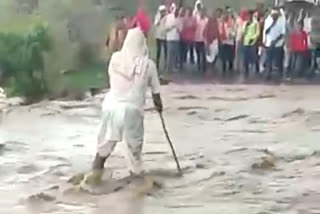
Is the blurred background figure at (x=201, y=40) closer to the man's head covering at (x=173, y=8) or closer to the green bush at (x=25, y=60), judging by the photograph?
the man's head covering at (x=173, y=8)

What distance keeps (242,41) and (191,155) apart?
250 cm

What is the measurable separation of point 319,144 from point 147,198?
193cm

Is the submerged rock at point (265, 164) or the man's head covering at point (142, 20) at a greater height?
the man's head covering at point (142, 20)

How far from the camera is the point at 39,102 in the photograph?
8898 millimetres

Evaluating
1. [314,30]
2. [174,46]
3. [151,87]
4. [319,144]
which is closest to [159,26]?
[174,46]

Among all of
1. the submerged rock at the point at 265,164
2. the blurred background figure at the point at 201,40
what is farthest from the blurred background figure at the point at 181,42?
the submerged rock at the point at 265,164

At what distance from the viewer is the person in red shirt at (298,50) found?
952 cm

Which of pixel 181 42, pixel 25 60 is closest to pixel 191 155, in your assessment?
pixel 25 60

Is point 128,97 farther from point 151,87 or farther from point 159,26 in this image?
point 159,26

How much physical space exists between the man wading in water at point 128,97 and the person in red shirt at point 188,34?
115 inches

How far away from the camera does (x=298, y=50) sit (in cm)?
951

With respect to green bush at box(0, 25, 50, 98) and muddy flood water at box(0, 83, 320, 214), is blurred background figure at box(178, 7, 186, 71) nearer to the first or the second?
muddy flood water at box(0, 83, 320, 214)

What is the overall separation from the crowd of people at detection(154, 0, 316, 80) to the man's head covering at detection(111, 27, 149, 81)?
288 cm

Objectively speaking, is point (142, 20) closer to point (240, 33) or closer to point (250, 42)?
point (240, 33)
